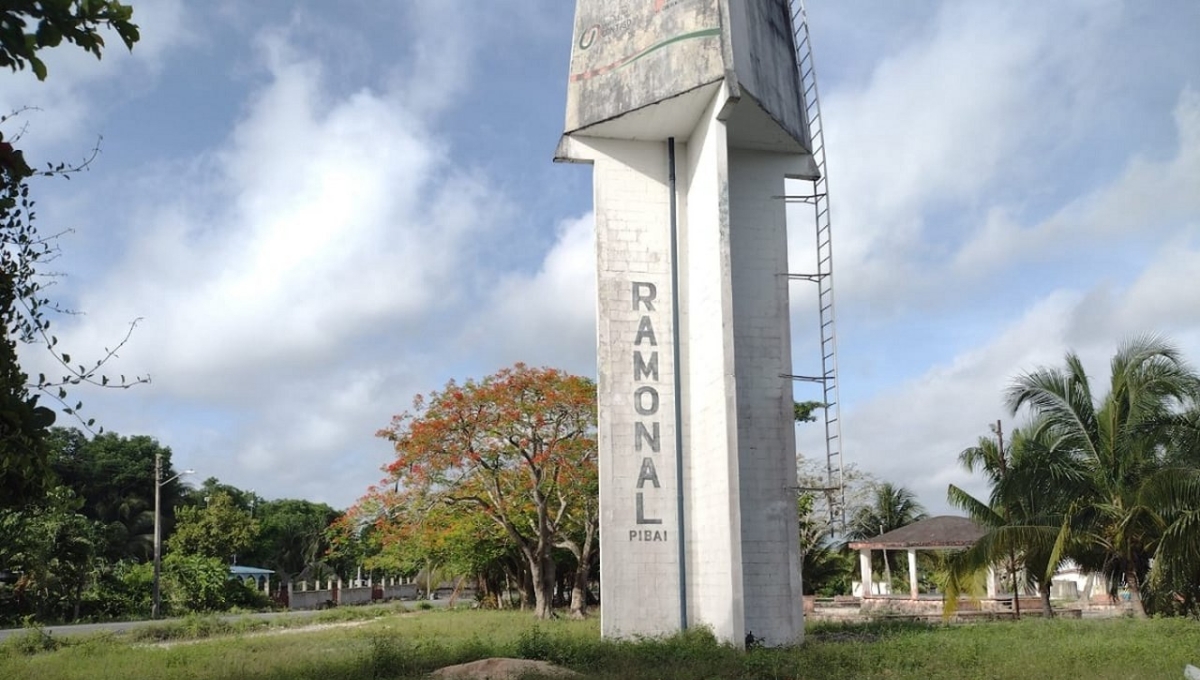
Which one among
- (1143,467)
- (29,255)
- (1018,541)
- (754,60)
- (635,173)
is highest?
(754,60)

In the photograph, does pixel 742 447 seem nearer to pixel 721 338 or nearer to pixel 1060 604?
pixel 721 338

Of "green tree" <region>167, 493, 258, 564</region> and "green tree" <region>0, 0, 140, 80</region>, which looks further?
"green tree" <region>167, 493, 258, 564</region>

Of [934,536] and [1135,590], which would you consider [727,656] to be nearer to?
[1135,590]

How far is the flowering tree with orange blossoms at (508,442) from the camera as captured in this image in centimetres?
2527

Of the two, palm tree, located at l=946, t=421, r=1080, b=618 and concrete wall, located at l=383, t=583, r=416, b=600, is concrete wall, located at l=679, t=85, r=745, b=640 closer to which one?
palm tree, located at l=946, t=421, r=1080, b=618

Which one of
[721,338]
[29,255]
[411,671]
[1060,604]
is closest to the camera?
[29,255]

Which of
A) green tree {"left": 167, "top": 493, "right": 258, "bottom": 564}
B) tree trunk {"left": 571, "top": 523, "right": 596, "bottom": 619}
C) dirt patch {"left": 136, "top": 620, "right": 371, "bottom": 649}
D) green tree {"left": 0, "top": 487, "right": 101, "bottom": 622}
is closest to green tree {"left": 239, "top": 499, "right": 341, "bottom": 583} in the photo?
green tree {"left": 167, "top": 493, "right": 258, "bottom": 564}

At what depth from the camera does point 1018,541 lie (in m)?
18.8

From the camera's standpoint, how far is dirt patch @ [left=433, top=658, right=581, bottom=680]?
12.6 m

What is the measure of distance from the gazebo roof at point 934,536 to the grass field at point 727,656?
1032 cm

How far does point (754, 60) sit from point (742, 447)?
666 cm

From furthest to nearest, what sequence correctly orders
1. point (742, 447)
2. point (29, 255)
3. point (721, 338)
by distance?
point (742, 447) < point (721, 338) < point (29, 255)

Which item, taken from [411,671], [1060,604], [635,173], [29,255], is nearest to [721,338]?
[635,173]

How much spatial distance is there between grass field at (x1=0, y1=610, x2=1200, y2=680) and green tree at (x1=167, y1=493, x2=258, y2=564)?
25726 millimetres
